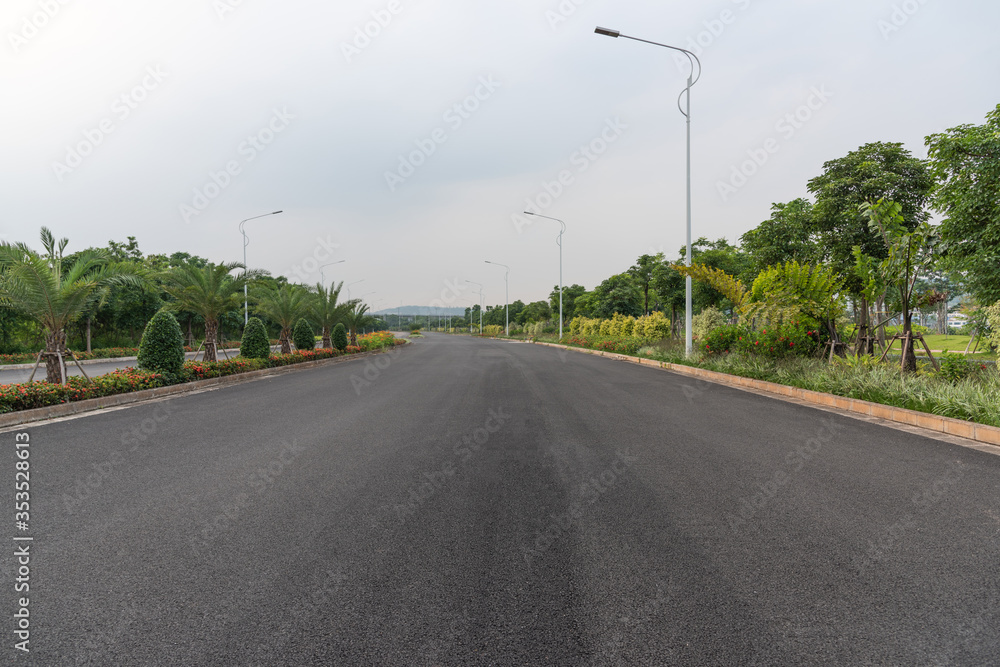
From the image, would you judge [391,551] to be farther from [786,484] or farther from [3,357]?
[3,357]

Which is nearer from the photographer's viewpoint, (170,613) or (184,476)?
(170,613)

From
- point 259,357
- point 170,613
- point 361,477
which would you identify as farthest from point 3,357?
point 170,613

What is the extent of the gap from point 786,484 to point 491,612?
3.52 metres

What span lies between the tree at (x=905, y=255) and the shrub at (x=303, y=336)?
21.8 m

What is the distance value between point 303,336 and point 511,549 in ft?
74.6

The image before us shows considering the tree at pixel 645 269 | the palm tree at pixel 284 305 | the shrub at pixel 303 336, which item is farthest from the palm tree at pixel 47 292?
the tree at pixel 645 269

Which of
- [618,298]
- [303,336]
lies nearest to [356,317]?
[303,336]

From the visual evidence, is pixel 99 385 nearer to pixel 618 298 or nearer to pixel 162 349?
pixel 162 349

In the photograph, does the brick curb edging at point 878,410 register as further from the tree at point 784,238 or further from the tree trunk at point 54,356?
the tree trunk at point 54,356

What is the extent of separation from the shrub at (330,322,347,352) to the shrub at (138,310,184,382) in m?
15.0

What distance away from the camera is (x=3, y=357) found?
21.9m

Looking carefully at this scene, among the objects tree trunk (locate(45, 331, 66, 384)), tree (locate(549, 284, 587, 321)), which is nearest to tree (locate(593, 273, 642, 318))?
tree (locate(549, 284, 587, 321))

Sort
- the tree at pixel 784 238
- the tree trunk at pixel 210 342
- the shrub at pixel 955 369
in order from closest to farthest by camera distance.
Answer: the shrub at pixel 955 369, the tree trunk at pixel 210 342, the tree at pixel 784 238

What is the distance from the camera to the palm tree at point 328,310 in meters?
27.3
